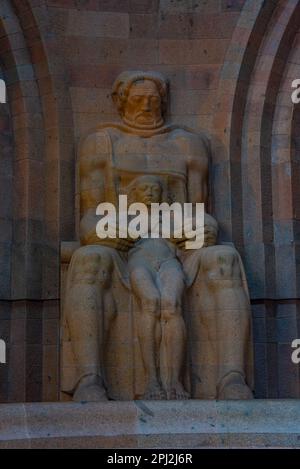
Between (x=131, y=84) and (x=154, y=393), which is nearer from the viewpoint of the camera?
(x=154, y=393)

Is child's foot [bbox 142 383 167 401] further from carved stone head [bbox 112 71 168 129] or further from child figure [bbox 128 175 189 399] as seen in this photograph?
carved stone head [bbox 112 71 168 129]

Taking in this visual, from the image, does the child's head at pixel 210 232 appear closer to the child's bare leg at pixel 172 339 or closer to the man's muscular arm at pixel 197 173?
the man's muscular arm at pixel 197 173

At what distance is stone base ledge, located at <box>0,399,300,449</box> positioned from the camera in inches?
309

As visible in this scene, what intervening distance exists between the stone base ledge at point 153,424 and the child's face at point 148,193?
2.24 metres

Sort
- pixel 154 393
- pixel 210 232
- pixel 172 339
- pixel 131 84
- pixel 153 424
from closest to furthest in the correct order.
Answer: pixel 153 424 < pixel 154 393 < pixel 172 339 < pixel 210 232 < pixel 131 84

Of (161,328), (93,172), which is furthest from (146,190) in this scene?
(161,328)

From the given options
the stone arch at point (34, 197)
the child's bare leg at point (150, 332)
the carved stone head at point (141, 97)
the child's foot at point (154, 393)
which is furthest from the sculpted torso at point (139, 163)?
the child's foot at point (154, 393)

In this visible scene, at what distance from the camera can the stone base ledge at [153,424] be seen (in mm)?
7855

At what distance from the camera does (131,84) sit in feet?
33.8

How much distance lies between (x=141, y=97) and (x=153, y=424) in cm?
328

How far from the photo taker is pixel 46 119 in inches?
411

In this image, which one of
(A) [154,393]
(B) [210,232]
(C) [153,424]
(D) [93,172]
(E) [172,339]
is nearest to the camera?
(C) [153,424]

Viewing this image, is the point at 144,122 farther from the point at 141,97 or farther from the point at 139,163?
the point at 139,163

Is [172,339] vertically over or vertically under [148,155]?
under
